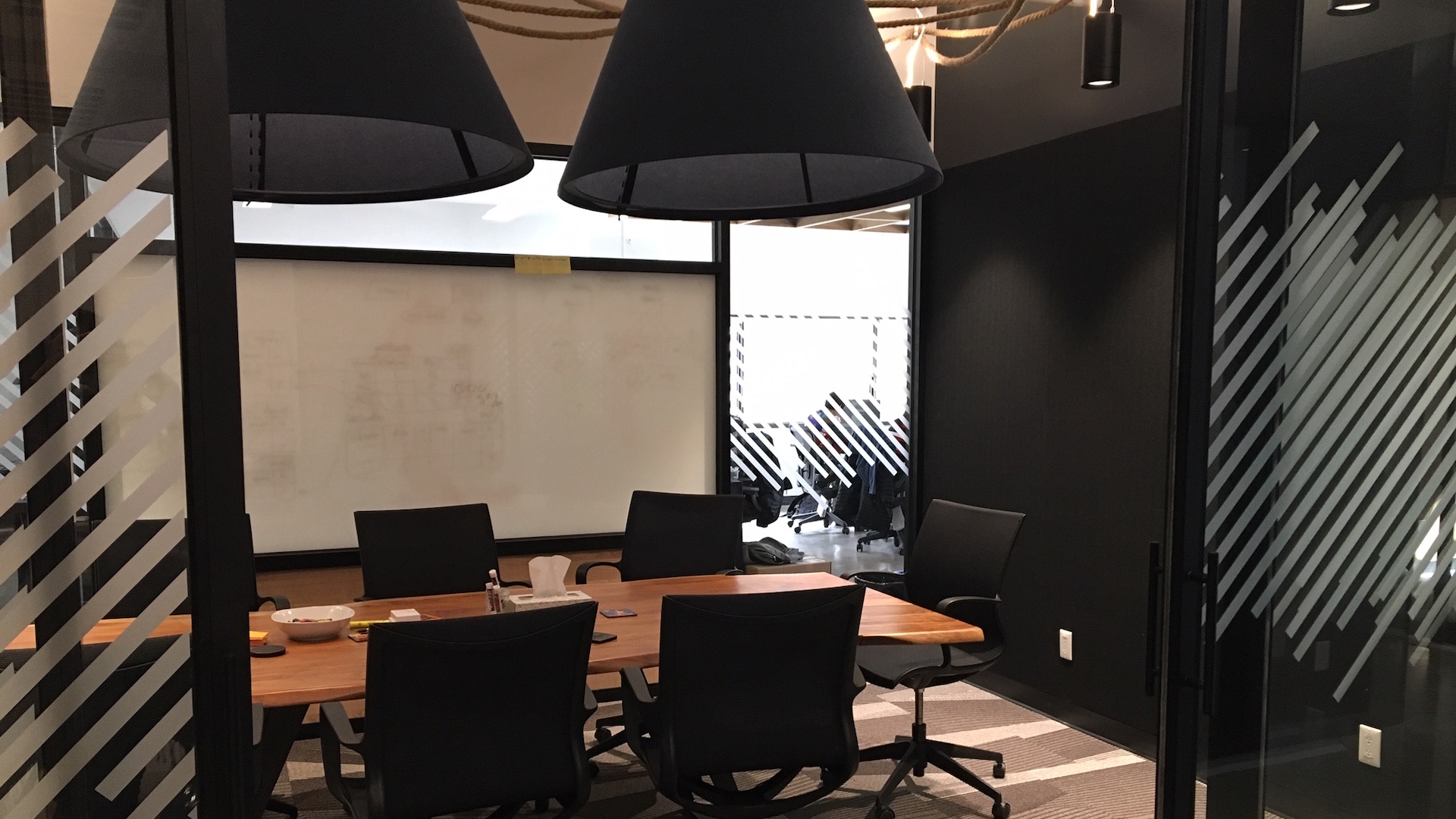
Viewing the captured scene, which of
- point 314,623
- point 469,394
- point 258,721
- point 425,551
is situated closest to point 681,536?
point 425,551

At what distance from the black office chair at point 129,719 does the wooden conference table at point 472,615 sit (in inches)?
45.3

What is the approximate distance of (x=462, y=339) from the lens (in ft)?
17.4

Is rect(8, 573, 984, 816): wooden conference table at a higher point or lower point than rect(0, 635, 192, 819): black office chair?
lower

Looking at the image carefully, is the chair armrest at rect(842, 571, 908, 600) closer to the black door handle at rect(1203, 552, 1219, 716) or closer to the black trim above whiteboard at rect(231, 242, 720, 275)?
the black trim above whiteboard at rect(231, 242, 720, 275)

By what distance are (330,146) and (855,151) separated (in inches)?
44.5

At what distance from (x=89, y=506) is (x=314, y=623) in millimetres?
2064

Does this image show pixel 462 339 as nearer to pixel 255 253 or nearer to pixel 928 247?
pixel 255 253

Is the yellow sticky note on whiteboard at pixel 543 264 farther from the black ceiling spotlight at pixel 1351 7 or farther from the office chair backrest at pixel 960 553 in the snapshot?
the black ceiling spotlight at pixel 1351 7

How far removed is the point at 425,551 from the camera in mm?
4426

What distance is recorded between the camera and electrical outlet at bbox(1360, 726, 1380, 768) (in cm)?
220

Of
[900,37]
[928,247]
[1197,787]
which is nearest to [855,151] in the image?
[1197,787]

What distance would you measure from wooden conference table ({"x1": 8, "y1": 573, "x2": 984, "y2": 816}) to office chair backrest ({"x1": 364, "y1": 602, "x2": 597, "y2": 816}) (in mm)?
169

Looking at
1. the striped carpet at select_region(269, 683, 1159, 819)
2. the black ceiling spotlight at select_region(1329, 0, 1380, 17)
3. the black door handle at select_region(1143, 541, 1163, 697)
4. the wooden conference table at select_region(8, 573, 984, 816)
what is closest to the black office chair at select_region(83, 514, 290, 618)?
the wooden conference table at select_region(8, 573, 984, 816)

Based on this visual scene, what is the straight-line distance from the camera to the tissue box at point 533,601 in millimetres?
3648
